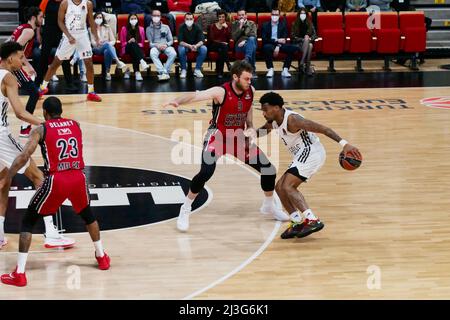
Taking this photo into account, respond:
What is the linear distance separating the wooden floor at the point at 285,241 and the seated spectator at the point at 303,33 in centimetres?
489

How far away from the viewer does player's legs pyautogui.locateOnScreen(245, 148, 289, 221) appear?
9.47 meters

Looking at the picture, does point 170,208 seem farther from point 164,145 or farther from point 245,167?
point 164,145

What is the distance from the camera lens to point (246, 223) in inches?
376

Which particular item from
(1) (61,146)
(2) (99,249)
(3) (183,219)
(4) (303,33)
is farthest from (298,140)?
(4) (303,33)

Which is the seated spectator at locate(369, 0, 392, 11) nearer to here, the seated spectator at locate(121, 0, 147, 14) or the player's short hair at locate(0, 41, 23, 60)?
the seated spectator at locate(121, 0, 147, 14)

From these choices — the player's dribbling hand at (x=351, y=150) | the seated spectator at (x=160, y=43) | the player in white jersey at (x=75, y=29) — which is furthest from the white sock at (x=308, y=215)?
the seated spectator at (x=160, y=43)

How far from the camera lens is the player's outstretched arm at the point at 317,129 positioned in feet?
28.0

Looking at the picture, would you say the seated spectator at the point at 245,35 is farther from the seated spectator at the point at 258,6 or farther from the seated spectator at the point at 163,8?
the seated spectator at the point at 258,6

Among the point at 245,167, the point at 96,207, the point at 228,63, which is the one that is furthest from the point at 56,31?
the point at 96,207

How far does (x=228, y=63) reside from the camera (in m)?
18.3

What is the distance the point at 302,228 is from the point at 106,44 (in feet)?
31.9

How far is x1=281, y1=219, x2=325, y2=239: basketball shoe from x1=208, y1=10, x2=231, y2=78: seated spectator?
9.63m

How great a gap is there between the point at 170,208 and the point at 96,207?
31.4 inches

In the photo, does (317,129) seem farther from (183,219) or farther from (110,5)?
(110,5)
